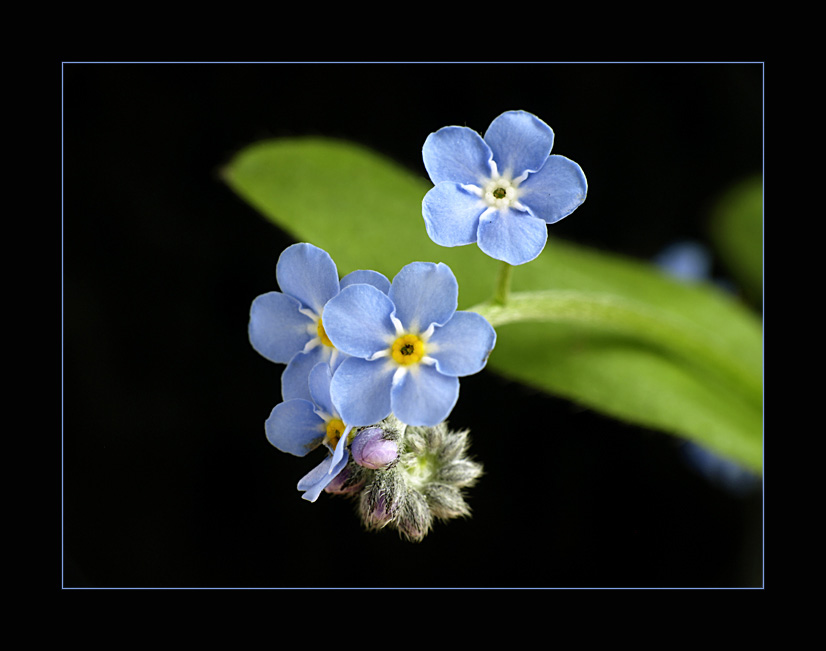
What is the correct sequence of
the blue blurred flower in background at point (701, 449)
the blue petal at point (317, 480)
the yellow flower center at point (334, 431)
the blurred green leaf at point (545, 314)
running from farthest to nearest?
1. the blue blurred flower in background at point (701, 449)
2. the blurred green leaf at point (545, 314)
3. the yellow flower center at point (334, 431)
4. the blue petal at point (317, 480)

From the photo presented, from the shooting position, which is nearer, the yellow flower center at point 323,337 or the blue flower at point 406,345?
the blue flower at point 406,345

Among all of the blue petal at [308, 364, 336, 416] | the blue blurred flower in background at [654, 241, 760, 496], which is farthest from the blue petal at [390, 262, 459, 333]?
the blue blurred flower in background at [654, 241, 760, 496]

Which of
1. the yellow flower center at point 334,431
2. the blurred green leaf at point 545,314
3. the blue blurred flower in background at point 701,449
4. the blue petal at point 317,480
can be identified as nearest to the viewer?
the blue petal at point 317,480

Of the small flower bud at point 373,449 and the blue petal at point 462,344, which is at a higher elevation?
the blue petal at point 462,344

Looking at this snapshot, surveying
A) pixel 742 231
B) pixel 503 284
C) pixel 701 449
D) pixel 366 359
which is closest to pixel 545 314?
pixel 503 284

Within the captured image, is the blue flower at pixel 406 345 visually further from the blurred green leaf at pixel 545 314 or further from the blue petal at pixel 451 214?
the blurred green leaf at pixel 545 314

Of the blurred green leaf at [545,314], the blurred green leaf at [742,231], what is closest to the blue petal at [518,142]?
the blurred green leaf at [545,314]
